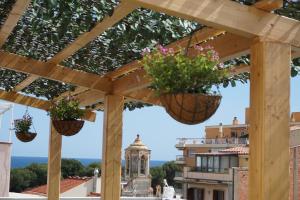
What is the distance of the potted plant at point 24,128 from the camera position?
7316 mm

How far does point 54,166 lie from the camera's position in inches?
281

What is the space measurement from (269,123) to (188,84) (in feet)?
1.60

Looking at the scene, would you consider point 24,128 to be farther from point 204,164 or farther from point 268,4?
point 204,164

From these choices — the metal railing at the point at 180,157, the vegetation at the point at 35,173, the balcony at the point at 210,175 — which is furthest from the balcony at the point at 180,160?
the balcony at the point at 210,175

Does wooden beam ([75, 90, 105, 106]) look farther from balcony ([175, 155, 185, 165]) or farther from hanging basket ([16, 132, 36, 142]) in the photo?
balcony ([175, 155, 185, 165])

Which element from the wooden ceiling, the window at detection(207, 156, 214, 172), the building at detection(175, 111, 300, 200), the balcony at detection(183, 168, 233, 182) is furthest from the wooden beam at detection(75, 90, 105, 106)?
the window at detection(207, 156, 214, 172)

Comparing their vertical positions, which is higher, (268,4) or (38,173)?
(268,4)

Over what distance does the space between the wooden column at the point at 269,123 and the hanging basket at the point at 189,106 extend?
256 mm

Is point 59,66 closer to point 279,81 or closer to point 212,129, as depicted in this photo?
point 279,81

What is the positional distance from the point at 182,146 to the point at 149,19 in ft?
147

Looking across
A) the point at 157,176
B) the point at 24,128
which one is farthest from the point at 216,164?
the point at 24,128

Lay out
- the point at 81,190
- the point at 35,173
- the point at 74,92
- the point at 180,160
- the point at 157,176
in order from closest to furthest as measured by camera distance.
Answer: the point at 74,92 → the point at 81,190 → the point at 35,173 → the point at 157,176 → the point at 180,160

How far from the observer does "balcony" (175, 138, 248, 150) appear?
1715 inches

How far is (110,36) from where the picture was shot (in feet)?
13.5
